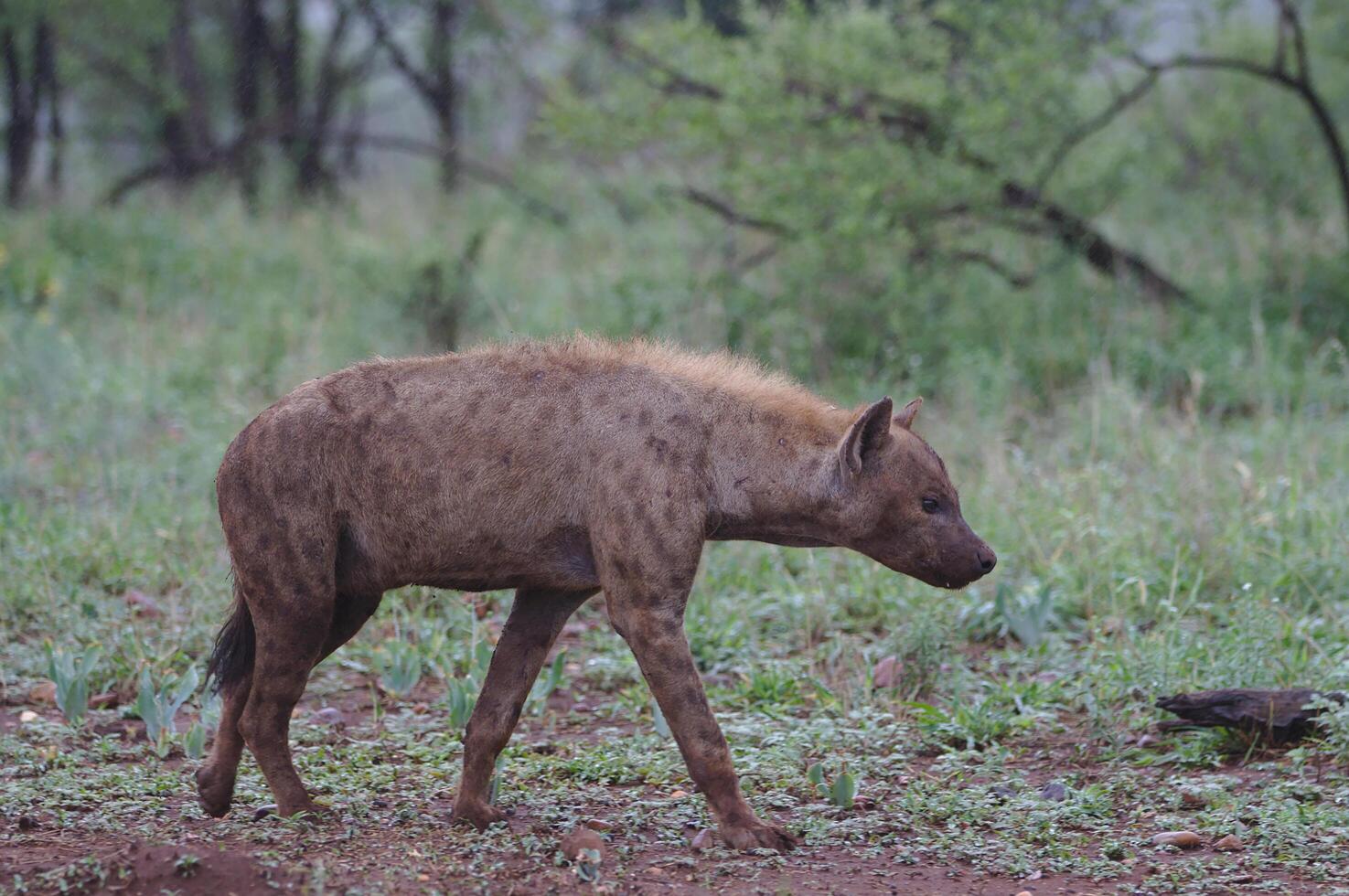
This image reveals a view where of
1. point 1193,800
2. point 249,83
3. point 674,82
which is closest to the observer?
point 1193,800

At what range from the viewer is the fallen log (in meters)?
5.23

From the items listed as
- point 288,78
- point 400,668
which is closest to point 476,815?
point 400,668

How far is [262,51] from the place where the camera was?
18.0 meters

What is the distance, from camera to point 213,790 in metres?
4.54

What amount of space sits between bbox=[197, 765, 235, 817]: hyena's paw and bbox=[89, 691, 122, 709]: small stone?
149 centimetres

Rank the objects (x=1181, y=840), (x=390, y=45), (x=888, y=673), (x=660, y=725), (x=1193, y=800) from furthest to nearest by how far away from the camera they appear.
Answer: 1. (x=390, y=45)
2. (x=888, y=673)
3. (x=660, y=725)
4. (x=1193, y=800)
5. (x=1181, y=840)

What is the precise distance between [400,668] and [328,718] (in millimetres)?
376

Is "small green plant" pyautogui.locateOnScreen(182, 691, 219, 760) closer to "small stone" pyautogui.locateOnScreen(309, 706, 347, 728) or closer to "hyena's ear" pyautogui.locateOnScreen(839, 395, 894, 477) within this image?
"small stone" pyautogui.locateOnScreen(309, 706, 347, 728)

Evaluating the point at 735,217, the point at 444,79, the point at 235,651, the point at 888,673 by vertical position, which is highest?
the point at 444,79

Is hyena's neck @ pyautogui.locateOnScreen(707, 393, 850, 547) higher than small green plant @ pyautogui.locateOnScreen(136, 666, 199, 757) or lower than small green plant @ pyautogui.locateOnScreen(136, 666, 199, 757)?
higher

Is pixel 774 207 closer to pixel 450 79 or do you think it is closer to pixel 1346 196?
pixel 1346 196

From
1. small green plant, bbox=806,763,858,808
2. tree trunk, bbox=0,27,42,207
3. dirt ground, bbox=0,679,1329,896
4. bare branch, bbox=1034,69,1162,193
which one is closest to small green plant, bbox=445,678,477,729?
dirt ground, bbox=0,679,1329,896

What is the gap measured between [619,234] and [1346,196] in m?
6.75

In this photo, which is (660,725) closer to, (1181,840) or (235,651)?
(235,651)
